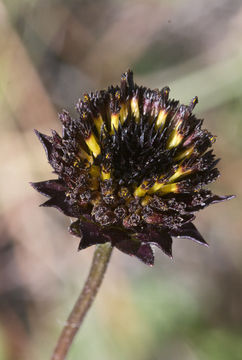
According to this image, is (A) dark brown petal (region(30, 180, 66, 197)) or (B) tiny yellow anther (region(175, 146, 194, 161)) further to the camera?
(B) tiny yellow anther (region(175, 146, 194, 161))

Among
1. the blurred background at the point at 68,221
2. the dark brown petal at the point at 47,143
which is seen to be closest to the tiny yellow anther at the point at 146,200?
the dark brown petal at the point at 47,143

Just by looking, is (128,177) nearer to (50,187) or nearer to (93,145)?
(93,145)

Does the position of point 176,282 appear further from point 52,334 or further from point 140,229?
point 140,229

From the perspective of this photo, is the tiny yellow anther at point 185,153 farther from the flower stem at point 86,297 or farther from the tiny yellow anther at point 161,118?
the flower stem at point 86,297

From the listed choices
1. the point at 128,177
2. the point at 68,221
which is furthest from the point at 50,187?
the point at 68,221

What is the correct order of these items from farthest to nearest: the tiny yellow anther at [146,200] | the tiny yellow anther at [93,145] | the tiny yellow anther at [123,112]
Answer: the tiny yellow anther at [123,112]
the tiny yellow anther at [93,145]
the tiny yellow anther at [146,200]

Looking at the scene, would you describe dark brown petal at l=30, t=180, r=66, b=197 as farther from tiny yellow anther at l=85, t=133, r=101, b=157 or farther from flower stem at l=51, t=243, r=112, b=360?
flower stem at l=51, t=243, r=112, b=360

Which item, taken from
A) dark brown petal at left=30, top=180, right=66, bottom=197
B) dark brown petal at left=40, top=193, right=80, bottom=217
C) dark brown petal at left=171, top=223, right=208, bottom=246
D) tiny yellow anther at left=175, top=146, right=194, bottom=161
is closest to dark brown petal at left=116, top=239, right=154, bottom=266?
dark brown petal at left=171, top=223, right=208, bottom=246
